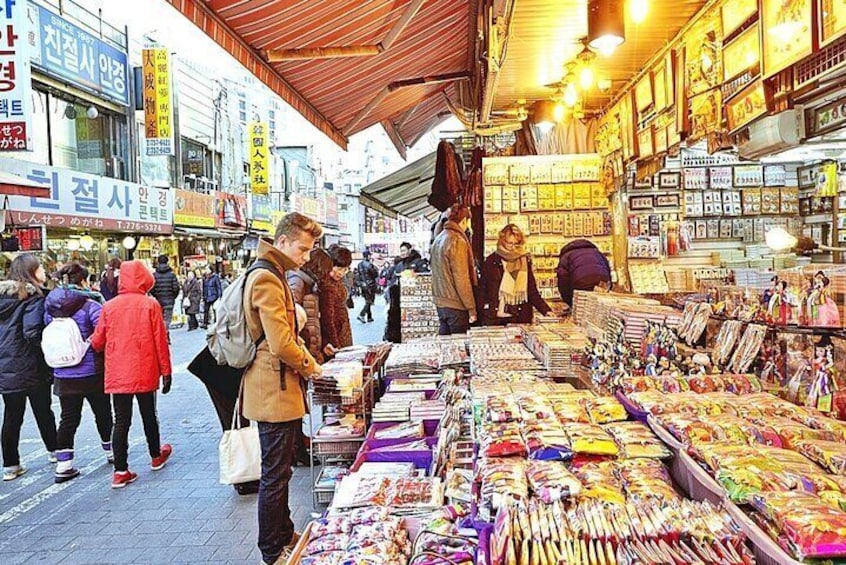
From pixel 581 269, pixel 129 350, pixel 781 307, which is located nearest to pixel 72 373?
pixel 129 350

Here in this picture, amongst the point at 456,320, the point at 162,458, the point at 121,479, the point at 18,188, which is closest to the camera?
the point at 121,479

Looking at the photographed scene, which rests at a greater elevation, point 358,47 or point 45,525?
point 358,47

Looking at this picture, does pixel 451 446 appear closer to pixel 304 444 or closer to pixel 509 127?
pixel 304 444

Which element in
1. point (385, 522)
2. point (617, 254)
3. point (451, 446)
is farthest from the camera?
point (617, 254)

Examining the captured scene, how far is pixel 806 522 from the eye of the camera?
5.37 ft

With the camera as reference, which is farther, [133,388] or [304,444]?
[304,444]

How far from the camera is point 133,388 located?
18.7ft

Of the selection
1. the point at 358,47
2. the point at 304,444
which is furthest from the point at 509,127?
the point at 304,444

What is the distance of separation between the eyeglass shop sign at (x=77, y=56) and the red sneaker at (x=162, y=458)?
1018 centimetres

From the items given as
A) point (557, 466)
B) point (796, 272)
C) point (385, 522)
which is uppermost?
point (796, 272)

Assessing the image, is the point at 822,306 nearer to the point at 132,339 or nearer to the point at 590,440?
the point at 590,440

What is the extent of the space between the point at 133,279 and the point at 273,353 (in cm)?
269

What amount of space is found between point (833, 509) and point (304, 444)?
512 centimetres

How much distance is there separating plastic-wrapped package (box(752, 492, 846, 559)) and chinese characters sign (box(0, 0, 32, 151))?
10.4m
